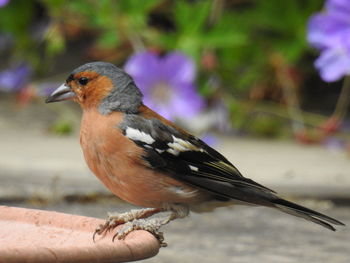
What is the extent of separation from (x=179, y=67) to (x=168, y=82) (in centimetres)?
13

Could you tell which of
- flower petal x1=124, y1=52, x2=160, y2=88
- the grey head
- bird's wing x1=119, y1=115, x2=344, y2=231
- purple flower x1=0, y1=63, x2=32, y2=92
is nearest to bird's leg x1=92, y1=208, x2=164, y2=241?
bird's wing x1=119, y1=115, x2=344, y2=231

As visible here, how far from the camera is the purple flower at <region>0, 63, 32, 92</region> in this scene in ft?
19.0

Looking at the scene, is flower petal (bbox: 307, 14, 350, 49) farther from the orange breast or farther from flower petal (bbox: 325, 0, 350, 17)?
the orange breast

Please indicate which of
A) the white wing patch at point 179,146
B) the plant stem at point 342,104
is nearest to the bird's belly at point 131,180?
the white wing patch at point 179,146

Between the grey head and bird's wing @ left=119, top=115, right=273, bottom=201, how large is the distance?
0.05m

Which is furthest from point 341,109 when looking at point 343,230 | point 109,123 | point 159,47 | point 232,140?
point 109,123

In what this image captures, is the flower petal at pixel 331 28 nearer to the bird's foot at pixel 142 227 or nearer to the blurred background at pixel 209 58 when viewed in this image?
the blurred background at pixel 209 58

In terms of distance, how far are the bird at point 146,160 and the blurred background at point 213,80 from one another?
1342mm

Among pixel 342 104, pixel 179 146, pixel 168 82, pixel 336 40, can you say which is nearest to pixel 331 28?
pixel 336 40

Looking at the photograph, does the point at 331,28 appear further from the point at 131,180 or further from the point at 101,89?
the point at 131,180

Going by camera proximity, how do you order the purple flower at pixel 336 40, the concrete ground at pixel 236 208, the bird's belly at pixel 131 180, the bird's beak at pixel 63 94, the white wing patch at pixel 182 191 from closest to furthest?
the bird's belly at pixel 131 180 < the white wing patch at pixel 182 191 < the bird's beak at pixel 63 94 < the concrete ground at pixel 236 208 < the purple flower at pixel 336 40

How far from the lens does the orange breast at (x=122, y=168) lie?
2801 millimetres

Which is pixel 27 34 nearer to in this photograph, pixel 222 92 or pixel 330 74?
pixel 222 92

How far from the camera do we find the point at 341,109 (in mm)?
5781
